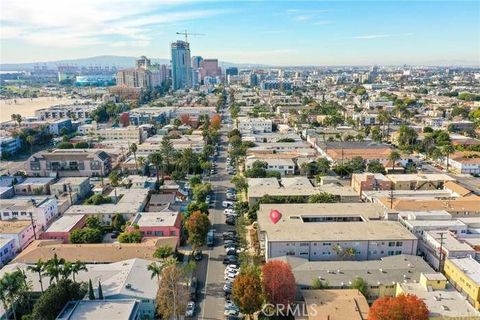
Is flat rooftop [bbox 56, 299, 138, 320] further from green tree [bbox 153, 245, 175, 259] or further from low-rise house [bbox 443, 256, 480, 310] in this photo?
low-rise house [bbox 443, 256, 480, 310]

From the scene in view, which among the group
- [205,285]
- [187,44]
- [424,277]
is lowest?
[205,285]

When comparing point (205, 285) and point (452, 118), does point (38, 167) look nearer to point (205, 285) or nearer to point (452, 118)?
point (205, 285)

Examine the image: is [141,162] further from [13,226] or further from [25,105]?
[25,105]

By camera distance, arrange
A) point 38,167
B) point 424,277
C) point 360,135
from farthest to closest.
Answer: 1. point 360,135
2. point 38,167
3. point 424,277

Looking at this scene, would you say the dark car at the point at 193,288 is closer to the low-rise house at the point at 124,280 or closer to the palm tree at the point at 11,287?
the low-rise house at the point at 124,280

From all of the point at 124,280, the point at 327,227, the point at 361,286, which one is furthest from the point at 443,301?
the point at 124,280

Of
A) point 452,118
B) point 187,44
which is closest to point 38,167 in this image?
point 452,118

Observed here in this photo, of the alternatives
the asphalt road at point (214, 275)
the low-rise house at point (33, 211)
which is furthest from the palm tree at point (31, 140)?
the asphalt road at point (214, 275)
